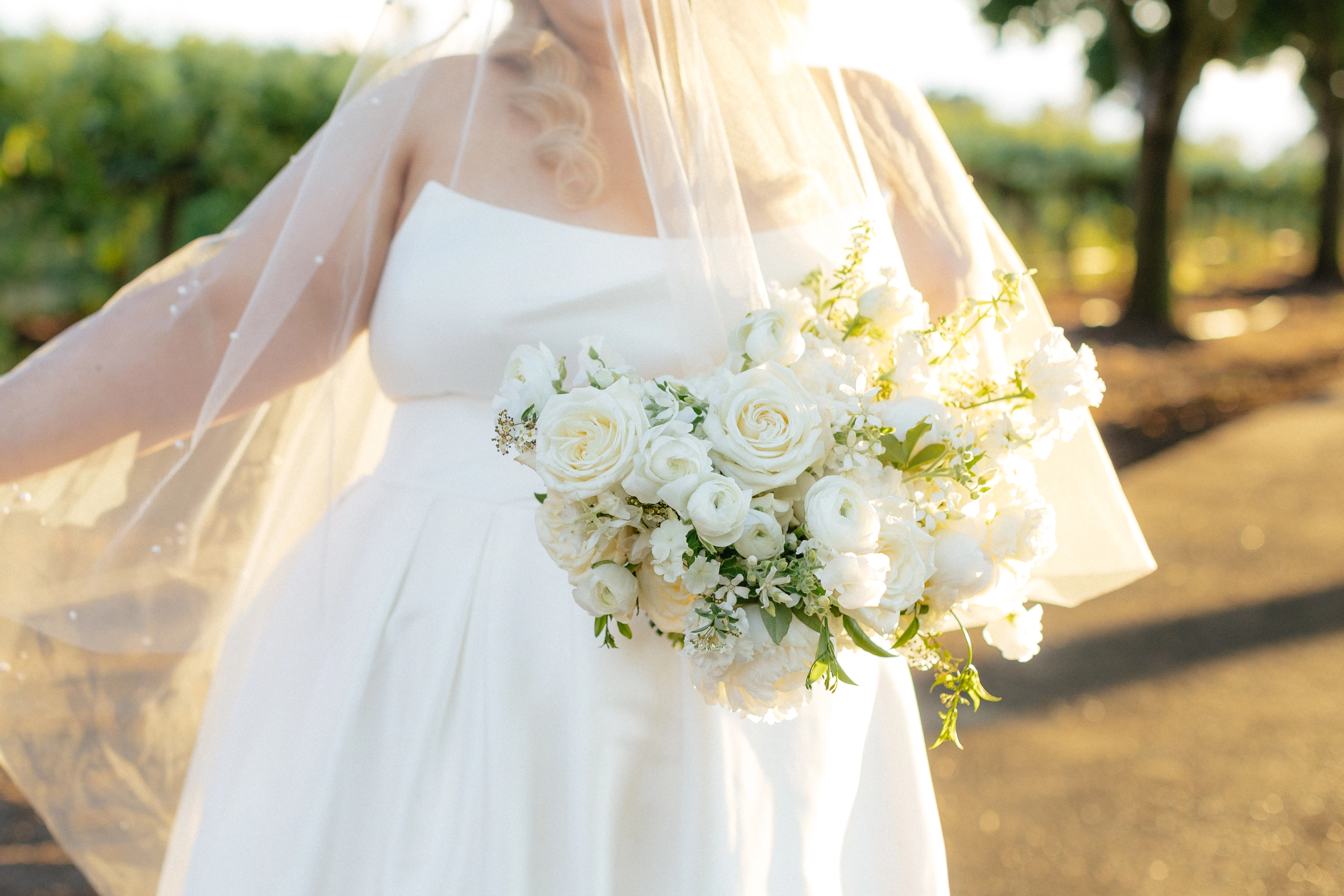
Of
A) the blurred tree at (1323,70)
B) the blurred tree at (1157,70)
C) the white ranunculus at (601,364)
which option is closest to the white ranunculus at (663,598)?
the white ranunculus at (601,364)

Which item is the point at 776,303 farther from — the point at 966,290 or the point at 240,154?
the point at 240,154


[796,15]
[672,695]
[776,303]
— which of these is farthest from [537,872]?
[796,15]

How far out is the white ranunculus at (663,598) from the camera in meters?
1.29

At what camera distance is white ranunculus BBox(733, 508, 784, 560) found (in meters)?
1.22

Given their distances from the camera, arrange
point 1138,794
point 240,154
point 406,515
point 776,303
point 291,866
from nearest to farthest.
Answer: point 776,303
point 291,866
point 406,515
point 1138,794
point 240,154

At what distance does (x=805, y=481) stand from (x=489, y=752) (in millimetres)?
621

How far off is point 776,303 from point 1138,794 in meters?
3.10

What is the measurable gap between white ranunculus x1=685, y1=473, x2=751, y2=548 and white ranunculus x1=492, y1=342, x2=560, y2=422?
9.0 inches

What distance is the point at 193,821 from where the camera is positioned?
5.74ft

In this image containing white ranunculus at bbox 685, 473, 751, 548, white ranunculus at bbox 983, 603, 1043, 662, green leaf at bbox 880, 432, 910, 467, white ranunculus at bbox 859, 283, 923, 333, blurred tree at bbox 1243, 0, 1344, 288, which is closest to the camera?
white ranunculus at bbox 685, 473, 751, 548

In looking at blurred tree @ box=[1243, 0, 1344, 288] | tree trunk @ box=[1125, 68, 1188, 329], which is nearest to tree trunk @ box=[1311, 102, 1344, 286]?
blurred tree @ box=[1243, 0, 1344, 288]

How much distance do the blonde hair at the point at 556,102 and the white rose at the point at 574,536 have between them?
65 centimetres

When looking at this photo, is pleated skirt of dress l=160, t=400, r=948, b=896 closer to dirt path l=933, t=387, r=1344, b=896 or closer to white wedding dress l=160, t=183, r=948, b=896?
white wedding dress l=160, t=183, r=948, b=896

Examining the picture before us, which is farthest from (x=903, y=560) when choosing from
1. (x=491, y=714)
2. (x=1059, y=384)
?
(x=491, y=714)
